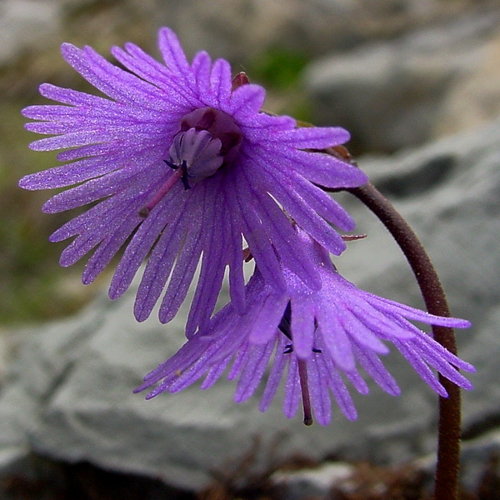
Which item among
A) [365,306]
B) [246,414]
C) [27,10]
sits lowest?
[246,414]

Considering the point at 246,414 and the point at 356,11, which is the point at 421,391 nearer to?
the point at 246,414

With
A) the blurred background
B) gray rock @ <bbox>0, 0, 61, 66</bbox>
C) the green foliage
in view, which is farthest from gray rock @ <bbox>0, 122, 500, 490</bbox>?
gray rock @ <bbox>0, 0, 61, 66</bbox>

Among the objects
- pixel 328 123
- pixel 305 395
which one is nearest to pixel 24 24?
pixel 328 123

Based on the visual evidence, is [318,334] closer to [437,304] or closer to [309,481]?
[437,304]

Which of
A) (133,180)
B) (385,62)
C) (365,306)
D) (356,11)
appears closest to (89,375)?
(133,180)

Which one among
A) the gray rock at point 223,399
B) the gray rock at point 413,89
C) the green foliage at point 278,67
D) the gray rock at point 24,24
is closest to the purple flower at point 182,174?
the gray rock at point 223,399

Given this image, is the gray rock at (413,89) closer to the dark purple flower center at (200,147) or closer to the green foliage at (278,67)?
the green foliage at (278,67)

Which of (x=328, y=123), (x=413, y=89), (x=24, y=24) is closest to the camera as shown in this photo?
(x=413, y=89)
